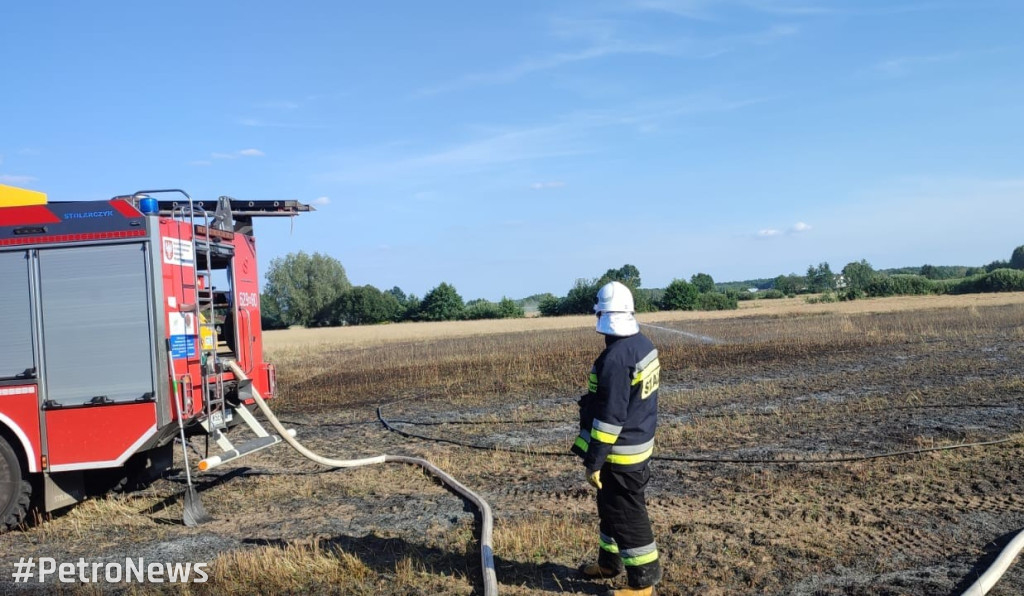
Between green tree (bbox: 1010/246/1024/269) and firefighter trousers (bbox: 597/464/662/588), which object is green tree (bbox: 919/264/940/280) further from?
firefighter trousers (bbox: 597/464/662/588)

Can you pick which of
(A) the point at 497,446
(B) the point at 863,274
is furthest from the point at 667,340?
(B) the point at 863,274

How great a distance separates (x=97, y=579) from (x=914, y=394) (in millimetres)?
11805


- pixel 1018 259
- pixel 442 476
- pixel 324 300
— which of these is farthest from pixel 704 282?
pixel 442 476

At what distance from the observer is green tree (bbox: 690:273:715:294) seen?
255ft

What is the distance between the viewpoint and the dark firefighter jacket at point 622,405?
463 cm

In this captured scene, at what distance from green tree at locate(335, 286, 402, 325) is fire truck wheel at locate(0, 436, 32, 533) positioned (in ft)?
239

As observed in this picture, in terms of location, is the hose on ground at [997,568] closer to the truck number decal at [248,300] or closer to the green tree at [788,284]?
the truck number decal at [248,300]

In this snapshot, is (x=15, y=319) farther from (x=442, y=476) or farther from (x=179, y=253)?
(x=442, y=476)

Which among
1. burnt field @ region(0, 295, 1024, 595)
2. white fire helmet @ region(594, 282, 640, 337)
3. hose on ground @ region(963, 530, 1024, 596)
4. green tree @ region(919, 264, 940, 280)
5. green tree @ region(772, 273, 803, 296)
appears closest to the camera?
hose on ground @ region(963, 530, 1024, 596)

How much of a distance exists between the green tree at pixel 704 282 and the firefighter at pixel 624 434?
2890 inches

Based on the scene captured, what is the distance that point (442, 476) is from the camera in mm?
8234

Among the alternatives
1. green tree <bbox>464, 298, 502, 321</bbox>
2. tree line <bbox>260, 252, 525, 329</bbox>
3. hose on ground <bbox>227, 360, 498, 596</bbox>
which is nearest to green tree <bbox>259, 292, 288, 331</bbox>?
tree line <bbox>260, 252, 525, 329</bbox>

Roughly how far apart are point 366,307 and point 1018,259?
89393 millimetres

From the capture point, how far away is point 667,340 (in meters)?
29.6
